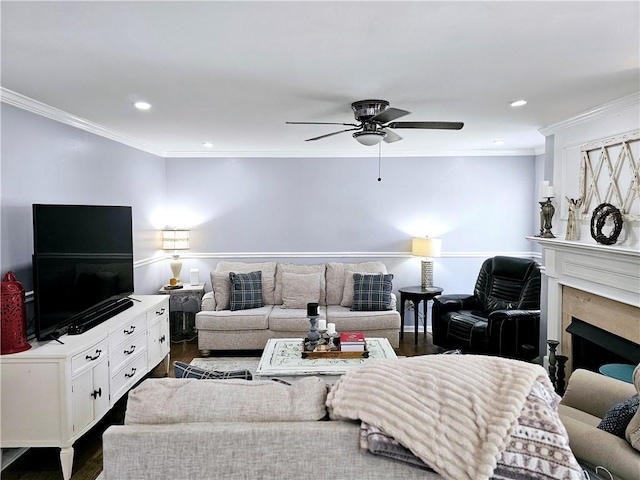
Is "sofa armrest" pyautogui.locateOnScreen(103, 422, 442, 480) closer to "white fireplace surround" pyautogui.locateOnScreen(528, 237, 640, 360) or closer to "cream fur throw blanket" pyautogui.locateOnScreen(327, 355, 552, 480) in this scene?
"cream fur throw blanket" pyautogui.locateOnScreen(327, 355, 552, 480)

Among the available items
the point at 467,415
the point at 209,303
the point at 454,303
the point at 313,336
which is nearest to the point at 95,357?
the point at 313,336

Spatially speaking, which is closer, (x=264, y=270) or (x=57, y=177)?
(x=57, y=177)

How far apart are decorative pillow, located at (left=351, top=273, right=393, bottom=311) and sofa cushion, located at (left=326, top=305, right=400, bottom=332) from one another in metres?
0.14

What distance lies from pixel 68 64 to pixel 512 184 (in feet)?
16.9

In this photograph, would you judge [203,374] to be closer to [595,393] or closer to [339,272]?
[595,393]

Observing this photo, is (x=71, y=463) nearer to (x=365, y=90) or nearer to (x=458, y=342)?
(x=365, y=90)

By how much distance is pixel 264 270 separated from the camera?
17.2 ft

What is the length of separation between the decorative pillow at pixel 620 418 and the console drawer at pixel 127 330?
9.89 feet

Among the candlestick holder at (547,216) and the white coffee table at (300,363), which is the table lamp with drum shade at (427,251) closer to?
the candlestick holder at (547,216)

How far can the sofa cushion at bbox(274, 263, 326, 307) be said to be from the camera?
5.14 meters

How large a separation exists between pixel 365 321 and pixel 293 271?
1181 mm

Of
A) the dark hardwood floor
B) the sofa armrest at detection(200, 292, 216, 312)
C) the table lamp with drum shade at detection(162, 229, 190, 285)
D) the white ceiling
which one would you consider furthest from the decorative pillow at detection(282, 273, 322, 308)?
the dark hardwood floor

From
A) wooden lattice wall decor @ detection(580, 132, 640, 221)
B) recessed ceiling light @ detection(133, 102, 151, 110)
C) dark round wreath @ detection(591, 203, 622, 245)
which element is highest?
recessed ceiling light @ detection(133, 102, 151, 110)

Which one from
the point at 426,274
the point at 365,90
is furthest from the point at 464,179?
the point at 365,90
